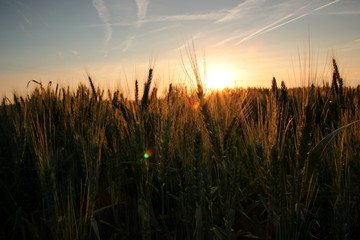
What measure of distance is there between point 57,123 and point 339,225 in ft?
7.21

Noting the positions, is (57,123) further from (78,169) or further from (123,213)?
(123,213)

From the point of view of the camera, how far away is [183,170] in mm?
1422

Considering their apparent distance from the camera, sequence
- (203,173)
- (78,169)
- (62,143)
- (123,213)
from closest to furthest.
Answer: (203,173) → (123,213) → (78,169) → (62,143)

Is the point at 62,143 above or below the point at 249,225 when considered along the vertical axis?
above

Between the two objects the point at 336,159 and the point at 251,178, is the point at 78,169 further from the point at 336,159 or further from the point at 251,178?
the point at 336,159

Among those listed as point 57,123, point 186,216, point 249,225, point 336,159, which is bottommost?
point 249,225

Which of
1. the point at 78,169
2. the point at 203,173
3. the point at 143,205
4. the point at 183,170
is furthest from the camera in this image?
the point at 78,169

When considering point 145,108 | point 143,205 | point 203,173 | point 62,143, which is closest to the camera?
point 203,173

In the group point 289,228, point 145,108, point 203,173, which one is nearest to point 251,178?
point 289,228

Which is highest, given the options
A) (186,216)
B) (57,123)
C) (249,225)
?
(57,123)

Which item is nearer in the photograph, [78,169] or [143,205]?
[143,205]

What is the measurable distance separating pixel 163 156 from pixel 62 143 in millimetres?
1344

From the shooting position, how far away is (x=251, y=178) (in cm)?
177

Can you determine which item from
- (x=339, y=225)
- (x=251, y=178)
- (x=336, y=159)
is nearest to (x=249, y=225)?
(x=251, y=178)
